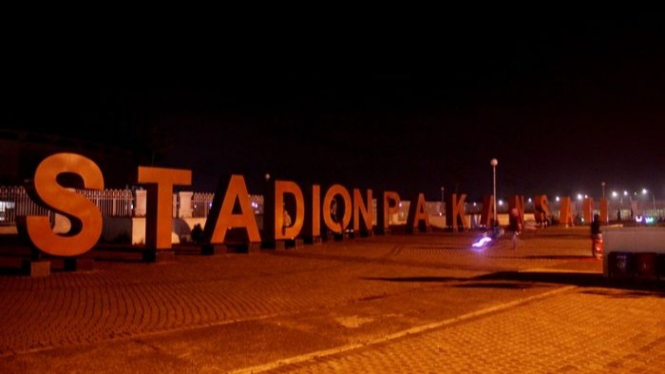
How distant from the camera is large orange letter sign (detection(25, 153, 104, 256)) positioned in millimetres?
15117

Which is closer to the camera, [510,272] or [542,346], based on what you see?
[542,346]

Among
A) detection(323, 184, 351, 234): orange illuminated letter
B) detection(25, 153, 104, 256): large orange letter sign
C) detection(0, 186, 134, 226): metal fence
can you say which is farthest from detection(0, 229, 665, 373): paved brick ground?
detection(0, 186, 134, 226): metal fence

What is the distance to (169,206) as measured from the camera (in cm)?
1898

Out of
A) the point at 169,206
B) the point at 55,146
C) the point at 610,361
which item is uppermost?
the point at 55,146

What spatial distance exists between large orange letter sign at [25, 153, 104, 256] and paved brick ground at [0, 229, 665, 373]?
0.85 meters

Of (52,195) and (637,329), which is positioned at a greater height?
(52,195)

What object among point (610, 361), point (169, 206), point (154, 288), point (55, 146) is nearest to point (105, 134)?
point (55, 146)

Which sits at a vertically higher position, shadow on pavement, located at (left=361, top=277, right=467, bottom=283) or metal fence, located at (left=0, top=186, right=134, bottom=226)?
metal fence, located at (left=0, top=186, right=134, bottom=226)

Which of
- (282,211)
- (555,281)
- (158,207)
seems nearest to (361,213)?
(282,211)

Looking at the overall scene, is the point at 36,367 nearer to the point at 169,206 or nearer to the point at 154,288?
the point at 154,288

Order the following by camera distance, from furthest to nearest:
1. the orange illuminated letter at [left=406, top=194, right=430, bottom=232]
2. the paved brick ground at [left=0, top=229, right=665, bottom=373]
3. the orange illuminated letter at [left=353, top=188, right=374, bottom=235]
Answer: the orange illuminated letter at [left=406, top=194, right=430, bottom=232]
the orange illuminated letter at [left=353, top=188, right=374, bottom=235]
the paved brick ground at [left=0, top=229, right=665, bottom=373]

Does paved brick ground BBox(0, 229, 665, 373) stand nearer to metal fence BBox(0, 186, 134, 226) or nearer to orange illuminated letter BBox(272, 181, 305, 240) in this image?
orange illuminated letter BBox(272, 181, 305, 240)

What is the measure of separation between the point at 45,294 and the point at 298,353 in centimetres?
708

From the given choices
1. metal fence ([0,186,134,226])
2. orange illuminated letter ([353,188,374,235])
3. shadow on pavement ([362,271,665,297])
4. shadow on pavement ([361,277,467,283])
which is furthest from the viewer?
orange illuminated letter ([353,188,374,235])
